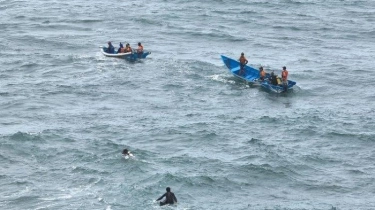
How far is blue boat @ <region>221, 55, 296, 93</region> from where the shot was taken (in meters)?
60.6

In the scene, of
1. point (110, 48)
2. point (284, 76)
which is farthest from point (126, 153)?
point (110, 48)

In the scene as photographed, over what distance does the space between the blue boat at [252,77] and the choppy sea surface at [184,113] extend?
0.63m

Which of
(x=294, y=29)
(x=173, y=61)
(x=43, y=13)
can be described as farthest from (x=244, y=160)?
(x=43, y=13)

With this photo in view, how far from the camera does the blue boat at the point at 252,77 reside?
60625 mm

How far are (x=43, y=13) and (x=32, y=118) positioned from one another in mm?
37022

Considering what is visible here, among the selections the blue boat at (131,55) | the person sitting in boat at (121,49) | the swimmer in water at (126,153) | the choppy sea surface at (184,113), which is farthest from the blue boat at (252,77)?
the swimmer in water at (126,153)

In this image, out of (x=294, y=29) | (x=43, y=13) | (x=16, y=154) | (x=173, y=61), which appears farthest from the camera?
(x=43, y=13)

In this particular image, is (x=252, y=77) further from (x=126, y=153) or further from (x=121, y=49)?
(x=126, y=153)

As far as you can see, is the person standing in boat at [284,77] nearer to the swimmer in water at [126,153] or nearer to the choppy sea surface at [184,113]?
the choppy sea surface at [184,113]

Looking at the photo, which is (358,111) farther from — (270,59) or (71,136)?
(71,136)

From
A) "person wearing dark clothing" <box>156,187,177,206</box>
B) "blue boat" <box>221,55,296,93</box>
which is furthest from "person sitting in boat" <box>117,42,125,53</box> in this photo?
"person wearing dark clothing" <box>156,187,177,206</box>

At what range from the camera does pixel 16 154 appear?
47.8m

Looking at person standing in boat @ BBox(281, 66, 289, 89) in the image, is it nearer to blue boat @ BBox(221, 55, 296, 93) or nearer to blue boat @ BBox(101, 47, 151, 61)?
blue boat @ BBox(221, 55, 296, 93)

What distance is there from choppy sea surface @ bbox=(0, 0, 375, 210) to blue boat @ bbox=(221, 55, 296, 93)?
630mm
